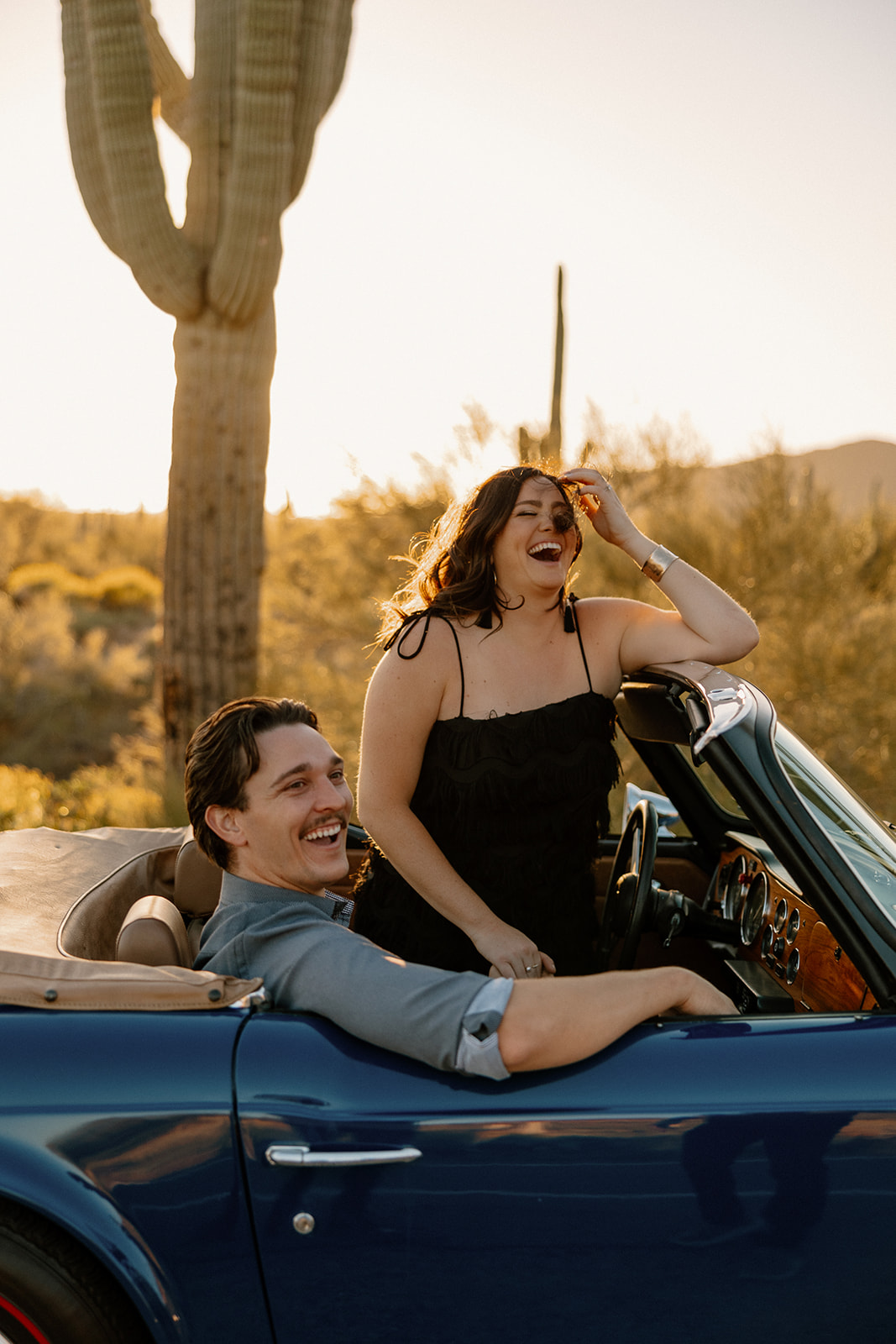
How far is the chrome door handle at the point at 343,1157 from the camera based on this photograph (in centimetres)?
154

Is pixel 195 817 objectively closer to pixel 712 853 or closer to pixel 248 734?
pixel 248 734

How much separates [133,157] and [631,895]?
6.42 meters

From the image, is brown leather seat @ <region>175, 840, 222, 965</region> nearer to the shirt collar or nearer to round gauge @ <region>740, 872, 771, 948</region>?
the shirt collar

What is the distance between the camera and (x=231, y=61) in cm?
687

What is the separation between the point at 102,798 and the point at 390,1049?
7686 mm

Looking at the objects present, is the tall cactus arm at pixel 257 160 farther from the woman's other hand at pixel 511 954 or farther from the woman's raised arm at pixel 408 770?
the woman's other hand at pixel 511 954

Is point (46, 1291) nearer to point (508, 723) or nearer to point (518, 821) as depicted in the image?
point (518, 821)

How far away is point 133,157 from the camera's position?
6.82 meters

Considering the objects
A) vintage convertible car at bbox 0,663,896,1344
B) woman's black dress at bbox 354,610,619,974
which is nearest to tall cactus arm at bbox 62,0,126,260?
woman's black dress at bbox 354,610,619,974

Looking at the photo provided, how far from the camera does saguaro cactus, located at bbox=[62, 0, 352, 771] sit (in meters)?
6.70

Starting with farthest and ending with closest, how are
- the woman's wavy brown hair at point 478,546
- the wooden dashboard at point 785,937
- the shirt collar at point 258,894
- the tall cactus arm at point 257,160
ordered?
the tall cactus arm at point 257,160, the woman's wavy brown hair at point 478,546, the wooden dashboard at point 785,937, the shirt collar at point 258,894

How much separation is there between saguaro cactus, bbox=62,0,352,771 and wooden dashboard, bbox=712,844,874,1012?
5.34 meters

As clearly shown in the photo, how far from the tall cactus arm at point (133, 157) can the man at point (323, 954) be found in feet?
19.0

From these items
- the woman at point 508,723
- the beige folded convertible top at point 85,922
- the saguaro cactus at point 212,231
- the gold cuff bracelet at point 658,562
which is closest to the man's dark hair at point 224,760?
the beige folded convertible top at point 85,922
